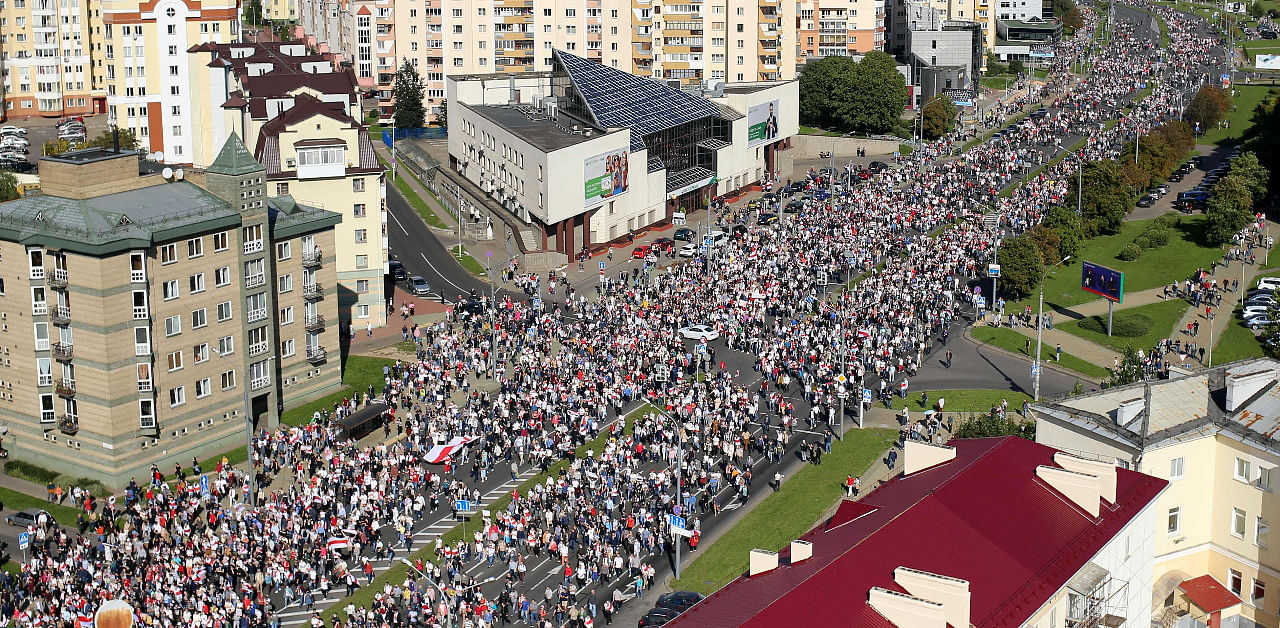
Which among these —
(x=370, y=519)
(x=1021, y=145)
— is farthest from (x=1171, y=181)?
(x=370, y=519)

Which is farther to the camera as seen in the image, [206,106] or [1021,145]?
[1021,145]

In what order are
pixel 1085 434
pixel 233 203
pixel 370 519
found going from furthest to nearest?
pixel 233 203, pixel 370 519, pixel 1085 434

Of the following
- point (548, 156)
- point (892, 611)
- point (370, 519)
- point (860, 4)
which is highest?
point (860, 4)

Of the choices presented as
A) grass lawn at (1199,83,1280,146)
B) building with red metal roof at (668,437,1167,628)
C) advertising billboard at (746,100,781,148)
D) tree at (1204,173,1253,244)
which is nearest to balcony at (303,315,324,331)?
building with red metal roof at (668,437,1167,628)

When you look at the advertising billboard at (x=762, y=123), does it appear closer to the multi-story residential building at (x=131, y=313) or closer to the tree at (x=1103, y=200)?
the tree at (x=1103, y=200)

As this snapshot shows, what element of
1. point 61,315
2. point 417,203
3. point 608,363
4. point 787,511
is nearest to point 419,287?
point 608,363

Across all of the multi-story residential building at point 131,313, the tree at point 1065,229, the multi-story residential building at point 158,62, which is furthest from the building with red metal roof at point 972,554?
the multi-story residential building at point 158,62

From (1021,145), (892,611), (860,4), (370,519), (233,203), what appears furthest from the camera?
(860,4)

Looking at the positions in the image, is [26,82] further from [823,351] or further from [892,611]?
[892,611]
